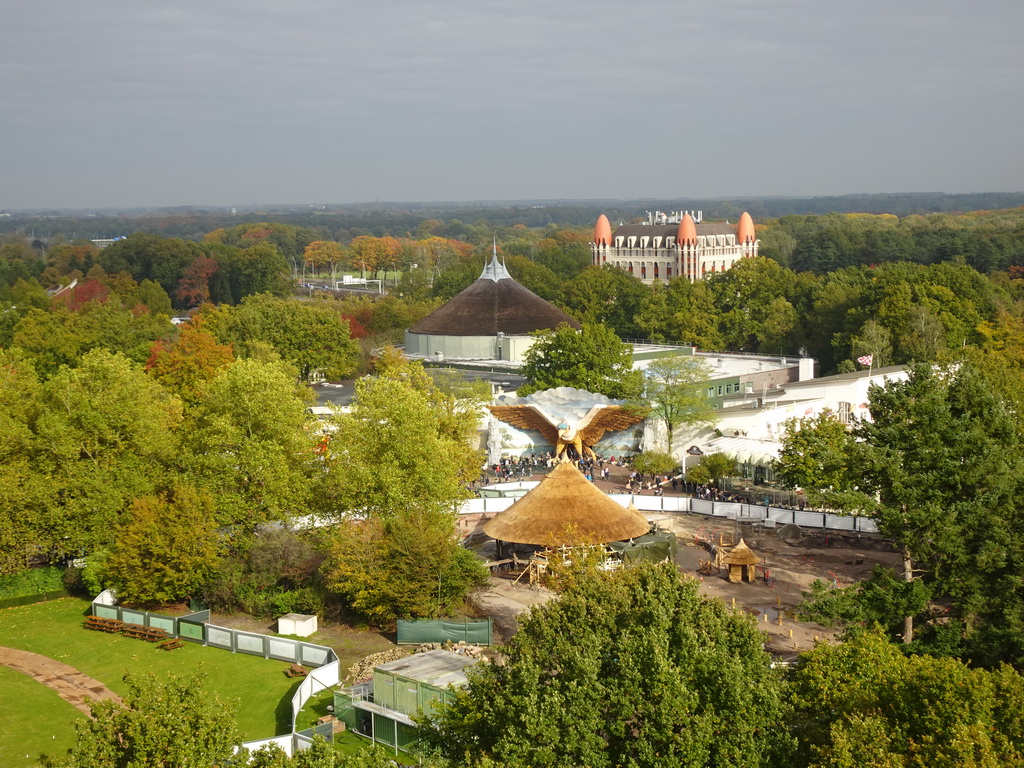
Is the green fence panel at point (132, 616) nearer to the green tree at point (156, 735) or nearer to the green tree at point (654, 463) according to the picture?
the green tree at point (156, 735)

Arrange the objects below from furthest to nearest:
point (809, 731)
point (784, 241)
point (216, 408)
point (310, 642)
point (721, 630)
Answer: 1. point (784, 241)
2. point (216, 408)
3. point (310, 642)
4. point (721, 630)
5. point (809, 731)

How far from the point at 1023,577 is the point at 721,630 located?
8.61m

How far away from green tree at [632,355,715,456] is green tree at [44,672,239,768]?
34730 mm

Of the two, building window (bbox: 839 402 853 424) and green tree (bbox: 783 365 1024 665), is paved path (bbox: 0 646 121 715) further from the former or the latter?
building window (bbox: 839 402 853 424)

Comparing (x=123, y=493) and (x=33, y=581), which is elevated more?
(x=123, y=493)

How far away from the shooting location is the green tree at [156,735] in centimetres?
1584

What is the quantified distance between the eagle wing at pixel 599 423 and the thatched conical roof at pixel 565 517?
14572mm

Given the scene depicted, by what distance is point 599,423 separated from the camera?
2014 inches

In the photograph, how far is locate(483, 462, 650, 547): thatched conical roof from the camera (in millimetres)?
34406

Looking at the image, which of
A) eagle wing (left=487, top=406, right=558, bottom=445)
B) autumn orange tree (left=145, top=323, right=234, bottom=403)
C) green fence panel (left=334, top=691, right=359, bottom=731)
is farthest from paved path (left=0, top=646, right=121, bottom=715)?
eagle wing (left=487, top=406, right=558, bottom=445)

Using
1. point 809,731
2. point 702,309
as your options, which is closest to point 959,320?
point 702,309

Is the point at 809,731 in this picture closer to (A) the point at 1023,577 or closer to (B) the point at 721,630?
(B) the point at 721,630

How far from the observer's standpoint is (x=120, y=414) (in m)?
37.6

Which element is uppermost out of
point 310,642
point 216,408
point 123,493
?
point 216,408
